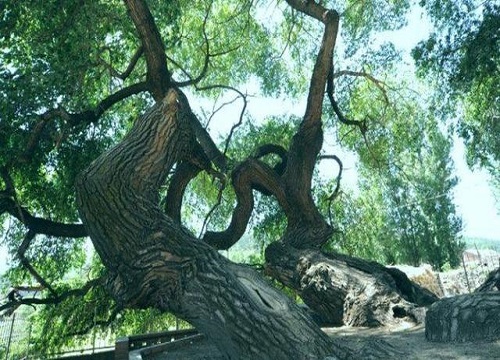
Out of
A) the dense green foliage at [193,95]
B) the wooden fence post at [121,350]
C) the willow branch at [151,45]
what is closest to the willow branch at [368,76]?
the dense green foliage at [193,95]

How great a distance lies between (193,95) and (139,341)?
8229 mm

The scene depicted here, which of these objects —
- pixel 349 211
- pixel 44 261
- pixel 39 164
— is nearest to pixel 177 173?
pixel 39 164

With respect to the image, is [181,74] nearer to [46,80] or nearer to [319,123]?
[319,123]

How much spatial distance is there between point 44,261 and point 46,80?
14.6ft

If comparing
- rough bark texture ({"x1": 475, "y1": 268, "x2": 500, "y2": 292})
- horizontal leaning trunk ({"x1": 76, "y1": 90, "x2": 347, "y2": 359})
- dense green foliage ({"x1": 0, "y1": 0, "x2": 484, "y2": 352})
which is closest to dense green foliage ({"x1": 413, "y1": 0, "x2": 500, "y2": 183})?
dense green foliage ({"x1": 0, "y1": 0, "x2": 484, "y2": 352})

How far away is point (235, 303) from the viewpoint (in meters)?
4.37

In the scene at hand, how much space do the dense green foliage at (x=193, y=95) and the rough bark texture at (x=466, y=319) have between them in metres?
4.66

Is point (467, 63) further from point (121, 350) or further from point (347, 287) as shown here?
point (121, 350)

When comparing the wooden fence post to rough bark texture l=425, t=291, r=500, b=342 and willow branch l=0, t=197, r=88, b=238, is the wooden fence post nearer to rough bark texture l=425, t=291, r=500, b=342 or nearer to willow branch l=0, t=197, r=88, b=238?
willow branch l=0, t=197, r=88, b=238

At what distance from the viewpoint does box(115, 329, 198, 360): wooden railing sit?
5.82m

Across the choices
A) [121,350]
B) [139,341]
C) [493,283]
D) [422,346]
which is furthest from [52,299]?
[493,283]

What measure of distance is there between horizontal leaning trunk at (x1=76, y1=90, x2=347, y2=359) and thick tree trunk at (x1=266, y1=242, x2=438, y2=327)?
2879mm

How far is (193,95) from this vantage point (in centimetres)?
1366

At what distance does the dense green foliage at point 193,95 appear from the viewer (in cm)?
744
